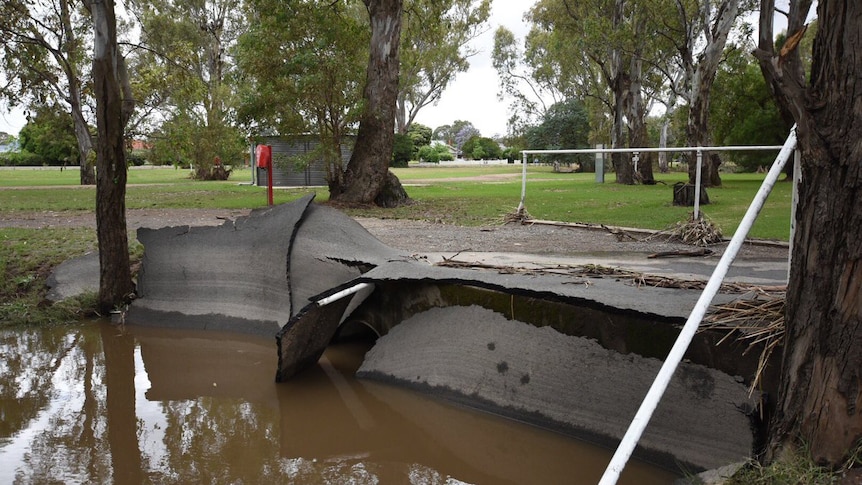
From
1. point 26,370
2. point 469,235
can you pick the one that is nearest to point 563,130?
point 469,235

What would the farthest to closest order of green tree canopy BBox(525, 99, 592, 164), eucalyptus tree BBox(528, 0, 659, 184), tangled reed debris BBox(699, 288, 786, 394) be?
green tree canopy BBox(525, 99, 592, 164)
eucalyptus tree BBox(528, 0, 659, 184)
tangled reed debris BBox(699, 288, 786, 394)

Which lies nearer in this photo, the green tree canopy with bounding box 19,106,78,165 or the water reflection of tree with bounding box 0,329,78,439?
the water reflection of tree with bounding box 0,329,78,439

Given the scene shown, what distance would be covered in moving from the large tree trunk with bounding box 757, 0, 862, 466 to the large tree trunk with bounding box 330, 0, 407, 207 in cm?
1368

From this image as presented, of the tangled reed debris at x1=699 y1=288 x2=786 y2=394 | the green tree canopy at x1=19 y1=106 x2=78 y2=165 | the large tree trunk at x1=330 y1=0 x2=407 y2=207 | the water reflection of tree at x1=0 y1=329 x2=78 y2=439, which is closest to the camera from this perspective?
the tangled reed debris at x1=699 y1=288 x2=786 y2=394

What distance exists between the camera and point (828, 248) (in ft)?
9.70

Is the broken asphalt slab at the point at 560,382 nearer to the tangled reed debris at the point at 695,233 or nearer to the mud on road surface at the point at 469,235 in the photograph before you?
the mud on road surface at the point at 469,235

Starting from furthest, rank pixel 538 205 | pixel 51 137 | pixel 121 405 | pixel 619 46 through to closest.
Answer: pixel 51 137 < pixel 619 46 < pixel 538 205 < pixel 121 405

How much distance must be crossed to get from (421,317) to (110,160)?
381cm

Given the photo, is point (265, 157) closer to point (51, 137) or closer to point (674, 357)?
point (674, 357)

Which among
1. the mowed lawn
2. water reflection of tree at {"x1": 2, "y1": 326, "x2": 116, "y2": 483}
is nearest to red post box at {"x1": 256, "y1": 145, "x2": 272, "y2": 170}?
the mowed lawn

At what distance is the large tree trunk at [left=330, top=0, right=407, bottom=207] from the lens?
1625cm

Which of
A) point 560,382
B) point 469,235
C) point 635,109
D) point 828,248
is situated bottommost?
point 560,382

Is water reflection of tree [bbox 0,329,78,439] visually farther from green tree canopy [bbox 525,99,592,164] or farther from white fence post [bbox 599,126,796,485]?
green tree canopy [bbox 525,99,592,164]

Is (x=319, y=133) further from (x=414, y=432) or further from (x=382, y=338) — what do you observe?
(x=414, y=432)
